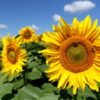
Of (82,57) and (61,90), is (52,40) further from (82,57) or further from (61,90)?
(61,90)

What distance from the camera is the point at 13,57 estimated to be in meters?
5.02

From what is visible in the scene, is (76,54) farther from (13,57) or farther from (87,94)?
(13,57)

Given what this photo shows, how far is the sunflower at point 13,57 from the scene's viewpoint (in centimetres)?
484

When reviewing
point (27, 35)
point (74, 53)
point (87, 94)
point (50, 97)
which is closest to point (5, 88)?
point (50, 97)

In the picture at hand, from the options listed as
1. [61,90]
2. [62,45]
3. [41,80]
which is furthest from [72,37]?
[41,80]

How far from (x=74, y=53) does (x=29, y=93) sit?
826mm

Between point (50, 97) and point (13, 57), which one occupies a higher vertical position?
point (13, 57)

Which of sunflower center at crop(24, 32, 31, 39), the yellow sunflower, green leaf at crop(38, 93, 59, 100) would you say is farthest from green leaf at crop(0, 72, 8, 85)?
sunflower center at crop(24, 32, 31, 39)

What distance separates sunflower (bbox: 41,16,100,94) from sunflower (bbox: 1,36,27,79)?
3.08 feet

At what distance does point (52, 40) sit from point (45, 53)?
0.13m

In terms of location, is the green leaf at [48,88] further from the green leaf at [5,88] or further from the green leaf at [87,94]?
the green leaf at [5,88]

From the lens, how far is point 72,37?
3832 mm

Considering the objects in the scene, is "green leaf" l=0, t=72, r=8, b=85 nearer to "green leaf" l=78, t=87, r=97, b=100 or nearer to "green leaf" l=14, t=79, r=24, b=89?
"green leaf" l=14, t=79, r=24, b=89

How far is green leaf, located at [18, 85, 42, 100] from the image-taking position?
A: 172 inches
